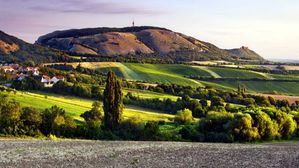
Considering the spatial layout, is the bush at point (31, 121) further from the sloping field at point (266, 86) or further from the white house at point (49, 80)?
the sloping field at point (266, 86)

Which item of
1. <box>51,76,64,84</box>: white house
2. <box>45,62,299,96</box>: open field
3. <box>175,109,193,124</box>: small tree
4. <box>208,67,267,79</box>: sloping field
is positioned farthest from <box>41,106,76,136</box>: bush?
<box>208,67,267,79</box>: sloping field

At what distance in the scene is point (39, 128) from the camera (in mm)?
63625

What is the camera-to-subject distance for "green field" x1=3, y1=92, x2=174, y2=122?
279 feet

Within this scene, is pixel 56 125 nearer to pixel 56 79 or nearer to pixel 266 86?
pixel 56 79

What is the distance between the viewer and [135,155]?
140ft

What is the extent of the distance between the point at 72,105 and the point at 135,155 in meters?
51.6

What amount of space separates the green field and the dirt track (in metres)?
32.8

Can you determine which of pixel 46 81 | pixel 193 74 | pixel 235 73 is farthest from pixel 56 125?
pixel 235 73

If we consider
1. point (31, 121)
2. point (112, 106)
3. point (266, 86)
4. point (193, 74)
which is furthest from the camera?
point (193, 74)

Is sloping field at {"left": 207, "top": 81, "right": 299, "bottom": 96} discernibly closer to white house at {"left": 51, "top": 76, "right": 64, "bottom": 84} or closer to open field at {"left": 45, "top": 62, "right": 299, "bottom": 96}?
open field at {"left": 45, "top": 62, "right": 299, "bottom": 96}

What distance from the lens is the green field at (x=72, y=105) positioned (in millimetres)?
85000

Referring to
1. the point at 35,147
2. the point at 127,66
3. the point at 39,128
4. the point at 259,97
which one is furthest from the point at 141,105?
the point at 127,66

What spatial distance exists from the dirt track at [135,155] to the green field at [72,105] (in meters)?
32.8

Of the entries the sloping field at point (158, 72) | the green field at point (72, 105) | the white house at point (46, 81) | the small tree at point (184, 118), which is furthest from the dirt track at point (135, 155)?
the sloping field at point (158, 72)
